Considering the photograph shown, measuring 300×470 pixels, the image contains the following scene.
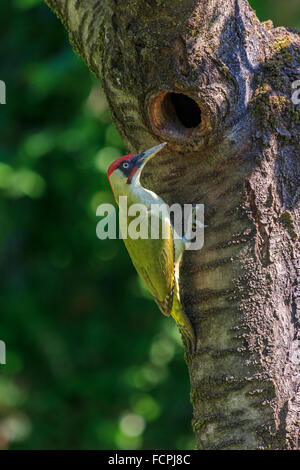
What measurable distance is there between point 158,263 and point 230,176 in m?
1.01

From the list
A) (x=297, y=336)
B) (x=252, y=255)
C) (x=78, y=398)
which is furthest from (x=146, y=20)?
(x=78, y=398)

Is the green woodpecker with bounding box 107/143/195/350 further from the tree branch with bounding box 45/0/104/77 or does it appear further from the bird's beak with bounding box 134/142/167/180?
the tree branch with bounding box 45/0/104/77

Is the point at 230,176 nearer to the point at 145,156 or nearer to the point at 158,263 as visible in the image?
the point at 145,156

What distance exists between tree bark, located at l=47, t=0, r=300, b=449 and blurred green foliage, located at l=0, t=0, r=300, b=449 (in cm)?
355

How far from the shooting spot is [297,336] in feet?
9.89

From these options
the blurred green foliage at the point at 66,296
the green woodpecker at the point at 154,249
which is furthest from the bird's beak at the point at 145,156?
the blurred green foliage at the point at 66,296

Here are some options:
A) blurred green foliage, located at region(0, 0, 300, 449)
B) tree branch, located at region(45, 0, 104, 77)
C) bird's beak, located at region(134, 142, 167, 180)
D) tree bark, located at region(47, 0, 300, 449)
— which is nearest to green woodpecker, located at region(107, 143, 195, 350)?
bird's beak, located at region(134, 142, 167, 180)

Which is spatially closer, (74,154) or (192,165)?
(192,165)

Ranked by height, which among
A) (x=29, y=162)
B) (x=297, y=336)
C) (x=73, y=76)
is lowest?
(x=297, y=336)

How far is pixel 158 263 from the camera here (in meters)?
3.96

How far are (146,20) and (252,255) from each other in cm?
113

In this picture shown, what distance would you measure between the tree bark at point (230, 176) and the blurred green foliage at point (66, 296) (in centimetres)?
355

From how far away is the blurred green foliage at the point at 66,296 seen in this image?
7.00 meters
